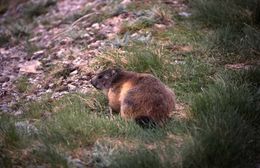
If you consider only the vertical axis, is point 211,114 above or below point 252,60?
above

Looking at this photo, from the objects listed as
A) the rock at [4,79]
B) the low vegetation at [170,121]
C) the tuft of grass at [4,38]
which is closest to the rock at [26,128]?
the low vegetation at [170,121]

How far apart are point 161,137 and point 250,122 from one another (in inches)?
40.5

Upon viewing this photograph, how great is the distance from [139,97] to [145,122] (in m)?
0.35

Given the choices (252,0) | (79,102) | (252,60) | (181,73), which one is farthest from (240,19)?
(79,102)

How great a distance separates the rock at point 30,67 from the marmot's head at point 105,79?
1955 mm

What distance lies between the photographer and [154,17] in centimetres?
923

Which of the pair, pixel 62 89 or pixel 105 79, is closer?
pixel 105 79

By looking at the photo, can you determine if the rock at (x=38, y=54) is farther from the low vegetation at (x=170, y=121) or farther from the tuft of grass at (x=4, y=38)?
the tuft of grass at (x=4, y=38)

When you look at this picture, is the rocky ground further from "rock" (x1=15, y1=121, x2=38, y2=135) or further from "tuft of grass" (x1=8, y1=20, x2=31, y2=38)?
"rock" (x1=15, y1=121, x2=38, y2=135)

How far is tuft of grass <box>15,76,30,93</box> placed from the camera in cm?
799

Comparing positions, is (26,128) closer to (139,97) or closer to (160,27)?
(139,97)

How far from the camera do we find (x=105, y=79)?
691 centimetres

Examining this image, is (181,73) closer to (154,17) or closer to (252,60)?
(252,60)

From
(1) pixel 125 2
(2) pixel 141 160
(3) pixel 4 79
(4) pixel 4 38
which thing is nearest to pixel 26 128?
(2) pixel 141 160
